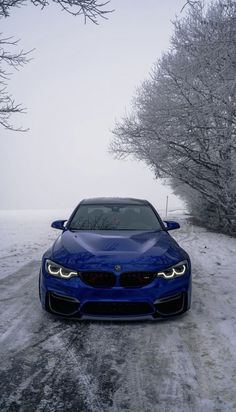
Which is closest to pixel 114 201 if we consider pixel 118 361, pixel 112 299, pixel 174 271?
pixel 174 271

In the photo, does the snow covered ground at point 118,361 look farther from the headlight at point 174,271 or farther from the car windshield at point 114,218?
the car windshield at point 114,218

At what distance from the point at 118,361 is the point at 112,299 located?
62 cm

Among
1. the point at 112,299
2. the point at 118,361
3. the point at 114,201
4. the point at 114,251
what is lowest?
the point at 118,361

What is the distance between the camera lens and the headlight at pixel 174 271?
3.53 m

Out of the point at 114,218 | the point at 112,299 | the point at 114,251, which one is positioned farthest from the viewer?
the point at 114,218

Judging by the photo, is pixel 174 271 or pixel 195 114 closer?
pixel 174 271

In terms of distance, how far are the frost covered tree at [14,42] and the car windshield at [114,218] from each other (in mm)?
3234

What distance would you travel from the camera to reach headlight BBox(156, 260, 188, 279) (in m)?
3.53

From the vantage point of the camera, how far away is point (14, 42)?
751 centimetres

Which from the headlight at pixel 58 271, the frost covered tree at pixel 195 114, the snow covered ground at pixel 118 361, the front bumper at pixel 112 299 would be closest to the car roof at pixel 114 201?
the snow covered ground at pixel 118 361

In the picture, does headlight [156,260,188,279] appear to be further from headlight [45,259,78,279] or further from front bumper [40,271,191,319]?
headlight [45,259,78,279]

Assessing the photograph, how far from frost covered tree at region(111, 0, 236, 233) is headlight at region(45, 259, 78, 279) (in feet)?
20.6

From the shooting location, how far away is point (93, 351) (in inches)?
120

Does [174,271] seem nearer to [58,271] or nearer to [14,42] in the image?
[58,271]
